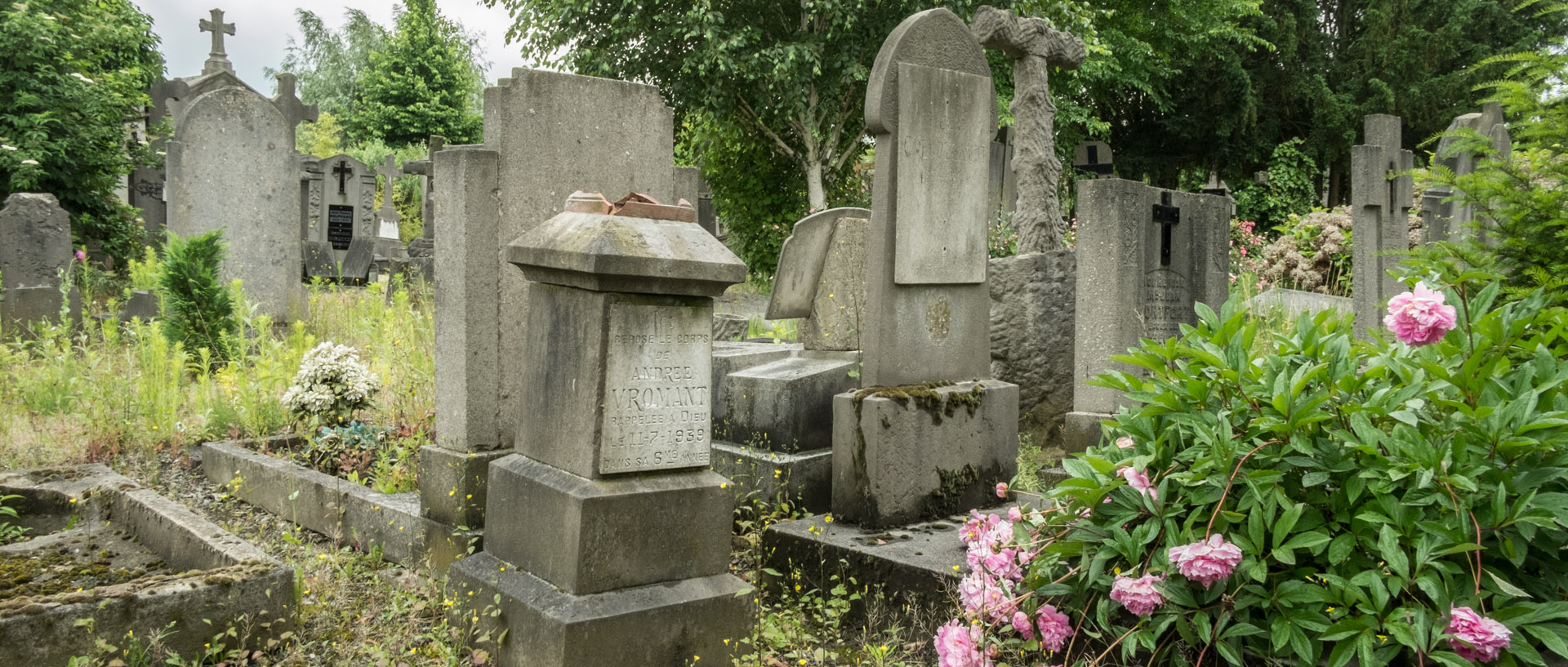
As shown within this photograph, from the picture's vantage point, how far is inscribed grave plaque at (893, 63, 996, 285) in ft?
15.1

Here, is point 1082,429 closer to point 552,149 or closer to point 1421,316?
point 1421,316

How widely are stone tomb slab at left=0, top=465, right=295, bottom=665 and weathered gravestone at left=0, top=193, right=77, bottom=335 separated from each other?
21.3ft

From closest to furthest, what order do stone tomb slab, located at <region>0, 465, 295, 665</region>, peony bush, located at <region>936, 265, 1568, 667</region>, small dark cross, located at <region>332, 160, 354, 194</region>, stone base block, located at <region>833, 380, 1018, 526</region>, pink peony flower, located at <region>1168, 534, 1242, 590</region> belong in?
peony bush, located at <region>936, 265, 1568, 667</region>
pink peony flower, located at <region>1168, 534, 1242, 590</region>
stone tomb slab, located at <region>0, 465, 295, 665</region>
stone base block, located at <region>833, 380, 1018, 526</region>
small dark cross, located at <region>332, 160, 354, 194</region>

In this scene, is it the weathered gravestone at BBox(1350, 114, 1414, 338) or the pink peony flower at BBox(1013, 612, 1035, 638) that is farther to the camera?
the weathered gravestone at BBox(1350, 114, 1414, 338)

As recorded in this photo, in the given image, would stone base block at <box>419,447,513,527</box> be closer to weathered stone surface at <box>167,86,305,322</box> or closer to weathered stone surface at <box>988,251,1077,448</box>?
weathered stone surface at <box>988,251,1077,448</box>

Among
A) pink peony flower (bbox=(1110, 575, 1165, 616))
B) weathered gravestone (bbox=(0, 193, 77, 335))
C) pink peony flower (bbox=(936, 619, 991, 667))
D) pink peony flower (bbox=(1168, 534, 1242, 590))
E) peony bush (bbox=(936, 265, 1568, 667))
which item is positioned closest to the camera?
peony bush (bbox=(936, 265, 1568, 667))

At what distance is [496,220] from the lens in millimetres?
4098

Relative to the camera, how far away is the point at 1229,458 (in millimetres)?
2498

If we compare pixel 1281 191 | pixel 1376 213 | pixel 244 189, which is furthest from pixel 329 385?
pixel 1281 191

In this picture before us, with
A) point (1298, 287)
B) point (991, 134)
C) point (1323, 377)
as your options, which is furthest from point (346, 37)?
point (1323, 377)

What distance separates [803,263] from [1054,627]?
10.6ft

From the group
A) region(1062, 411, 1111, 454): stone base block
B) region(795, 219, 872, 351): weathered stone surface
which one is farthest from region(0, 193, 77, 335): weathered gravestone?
region(1062, 411, 1111, 454): stone base block

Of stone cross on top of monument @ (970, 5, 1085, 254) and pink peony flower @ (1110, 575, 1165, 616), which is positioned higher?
stone cross on top of monument @ (970, 5, 1085, 254)

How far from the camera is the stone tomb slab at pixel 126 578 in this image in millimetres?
2904
